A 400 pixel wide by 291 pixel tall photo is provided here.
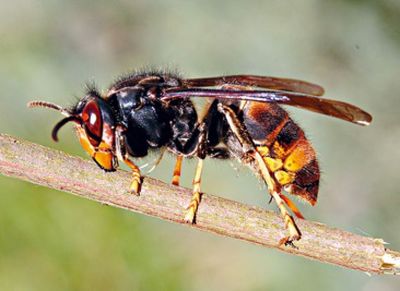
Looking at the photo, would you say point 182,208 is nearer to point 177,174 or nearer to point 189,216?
point 189,216

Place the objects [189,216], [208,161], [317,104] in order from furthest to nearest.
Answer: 1. [208,161]
2. [317,104]
3. [189,216]

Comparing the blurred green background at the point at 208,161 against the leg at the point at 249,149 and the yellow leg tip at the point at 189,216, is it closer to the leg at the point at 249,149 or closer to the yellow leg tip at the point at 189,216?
the leg at the point at 249,149

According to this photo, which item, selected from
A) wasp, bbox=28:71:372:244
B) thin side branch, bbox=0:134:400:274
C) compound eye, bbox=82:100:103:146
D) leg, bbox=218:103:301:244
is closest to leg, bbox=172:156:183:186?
wasp, bbox=28:71:372:244

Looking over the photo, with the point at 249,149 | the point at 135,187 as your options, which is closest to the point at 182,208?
the point at 135,187

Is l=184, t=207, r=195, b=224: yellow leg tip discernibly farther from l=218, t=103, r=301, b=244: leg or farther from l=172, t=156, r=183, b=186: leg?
l=172, t=156, r=183, b=186: leg

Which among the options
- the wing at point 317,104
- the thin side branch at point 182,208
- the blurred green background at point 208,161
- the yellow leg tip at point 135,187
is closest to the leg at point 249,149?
the wing at point 317,104

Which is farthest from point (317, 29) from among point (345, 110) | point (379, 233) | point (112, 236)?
point (345, 110)

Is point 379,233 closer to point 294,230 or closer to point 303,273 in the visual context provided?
point 303,273
